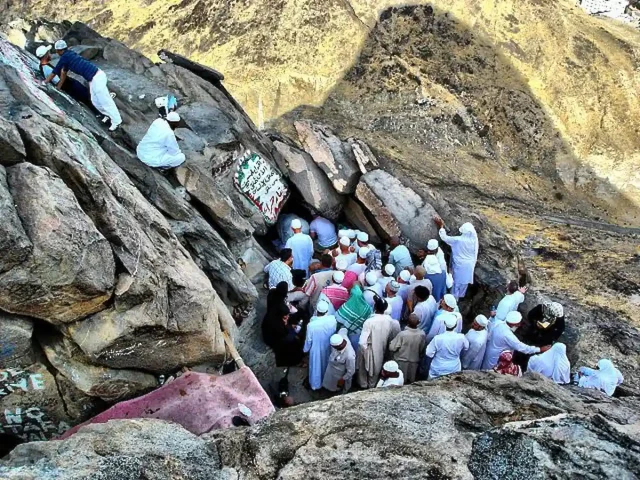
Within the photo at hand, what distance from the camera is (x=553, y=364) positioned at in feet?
27.6

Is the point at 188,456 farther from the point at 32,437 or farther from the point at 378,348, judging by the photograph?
the point at 378,348

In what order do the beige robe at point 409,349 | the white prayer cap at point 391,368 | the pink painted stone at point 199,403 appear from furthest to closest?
the beige robe at point 409,349 < the white prayer cap at point 391,368 < the pink painted stone at point 199,403

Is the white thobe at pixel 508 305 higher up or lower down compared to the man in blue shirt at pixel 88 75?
lower down

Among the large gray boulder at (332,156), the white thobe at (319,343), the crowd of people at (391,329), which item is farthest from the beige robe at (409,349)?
the large gray boulder at (332,156)

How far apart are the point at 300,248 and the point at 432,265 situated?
2.29m

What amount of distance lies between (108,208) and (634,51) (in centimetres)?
2888

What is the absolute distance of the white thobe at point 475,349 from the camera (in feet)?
28.4

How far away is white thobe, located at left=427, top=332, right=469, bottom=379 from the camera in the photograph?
8.23 metres

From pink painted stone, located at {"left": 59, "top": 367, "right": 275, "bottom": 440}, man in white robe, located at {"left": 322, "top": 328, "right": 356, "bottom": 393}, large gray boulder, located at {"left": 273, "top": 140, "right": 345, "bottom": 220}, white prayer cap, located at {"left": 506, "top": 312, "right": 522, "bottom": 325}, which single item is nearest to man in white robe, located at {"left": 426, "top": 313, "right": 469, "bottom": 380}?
white prayer cap, located at {"left": 506, "top": 312, "right": 522, "bottom": 325}

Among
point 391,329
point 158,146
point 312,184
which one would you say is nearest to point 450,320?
point 391,329

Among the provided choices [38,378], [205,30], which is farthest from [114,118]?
[205,30]

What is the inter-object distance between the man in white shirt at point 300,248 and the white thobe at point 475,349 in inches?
124

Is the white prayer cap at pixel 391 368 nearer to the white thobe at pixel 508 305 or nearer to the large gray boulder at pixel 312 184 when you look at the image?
the white thobe at pixel 508 305

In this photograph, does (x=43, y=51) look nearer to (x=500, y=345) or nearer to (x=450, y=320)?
(x=450, y=320)
